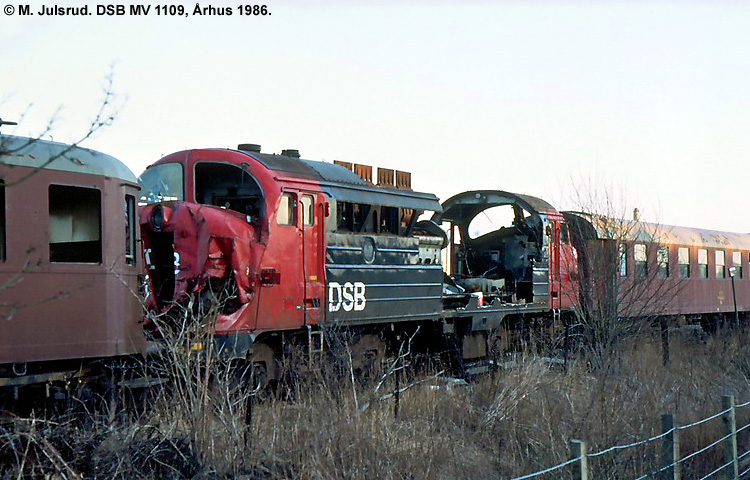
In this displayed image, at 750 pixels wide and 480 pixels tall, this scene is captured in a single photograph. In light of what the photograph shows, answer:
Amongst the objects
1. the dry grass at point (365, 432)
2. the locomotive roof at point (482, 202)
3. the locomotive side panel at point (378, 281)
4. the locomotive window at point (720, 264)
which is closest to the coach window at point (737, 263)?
the locomotive window at point (720, 264)

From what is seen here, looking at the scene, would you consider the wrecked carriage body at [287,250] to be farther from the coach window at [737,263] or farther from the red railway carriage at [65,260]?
the coach window at [737,263]

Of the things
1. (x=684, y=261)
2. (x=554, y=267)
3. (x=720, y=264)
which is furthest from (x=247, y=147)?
(x=720, y=264)

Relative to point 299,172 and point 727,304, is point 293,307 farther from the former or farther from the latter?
point 727,304

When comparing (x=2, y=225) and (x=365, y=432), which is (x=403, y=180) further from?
(x=2, y=225)

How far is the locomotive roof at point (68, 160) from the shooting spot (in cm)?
894

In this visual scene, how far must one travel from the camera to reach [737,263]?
29578 mm

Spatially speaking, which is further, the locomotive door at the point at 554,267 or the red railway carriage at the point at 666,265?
the locomotive door at the point at 554,267

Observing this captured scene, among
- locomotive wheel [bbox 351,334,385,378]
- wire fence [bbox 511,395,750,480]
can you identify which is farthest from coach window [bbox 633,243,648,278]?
wire fence [bbox 511,395,750,480]

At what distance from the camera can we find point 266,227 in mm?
12180

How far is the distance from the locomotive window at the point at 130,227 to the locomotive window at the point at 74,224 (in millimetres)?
599

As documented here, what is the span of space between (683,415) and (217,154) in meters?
7.34

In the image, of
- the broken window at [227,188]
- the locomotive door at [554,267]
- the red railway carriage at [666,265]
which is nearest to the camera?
the broken window at [227,188]

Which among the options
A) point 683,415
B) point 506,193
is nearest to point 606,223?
point 506,193

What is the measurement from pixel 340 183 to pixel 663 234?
12.7 metres
